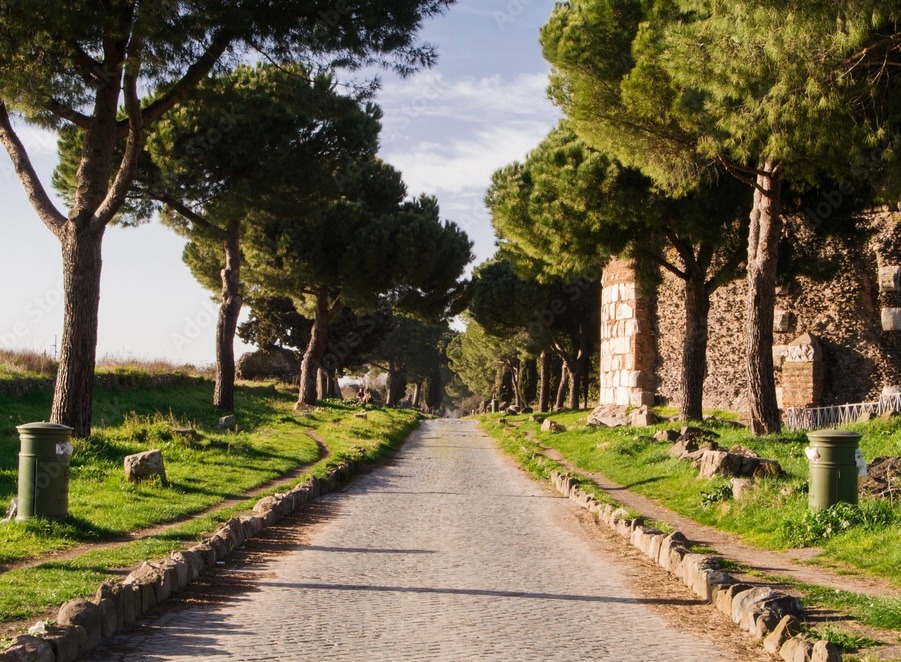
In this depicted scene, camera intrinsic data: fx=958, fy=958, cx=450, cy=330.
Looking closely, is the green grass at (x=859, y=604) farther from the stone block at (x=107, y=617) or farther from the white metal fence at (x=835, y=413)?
the white metal fence at (x=835, y=413)

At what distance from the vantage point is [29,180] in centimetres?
1652

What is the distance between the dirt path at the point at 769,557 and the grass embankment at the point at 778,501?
143 mm

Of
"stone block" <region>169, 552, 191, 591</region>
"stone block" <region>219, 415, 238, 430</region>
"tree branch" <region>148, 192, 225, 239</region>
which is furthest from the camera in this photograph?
"tree branch" <region>148, 192, 225, 239</region>

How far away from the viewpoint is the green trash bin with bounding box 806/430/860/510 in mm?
9586

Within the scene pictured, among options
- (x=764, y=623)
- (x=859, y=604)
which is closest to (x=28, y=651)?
(x=764, y=623)

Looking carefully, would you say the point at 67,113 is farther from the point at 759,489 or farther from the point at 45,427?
the point at 759,489

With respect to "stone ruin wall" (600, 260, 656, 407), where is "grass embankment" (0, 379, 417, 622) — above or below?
below

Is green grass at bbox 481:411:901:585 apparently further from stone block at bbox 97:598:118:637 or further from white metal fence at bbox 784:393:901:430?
stone block at bbox 97:598:118:637

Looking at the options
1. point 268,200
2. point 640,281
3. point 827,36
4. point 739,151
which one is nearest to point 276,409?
point 268,200

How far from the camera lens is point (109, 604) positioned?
6062mm

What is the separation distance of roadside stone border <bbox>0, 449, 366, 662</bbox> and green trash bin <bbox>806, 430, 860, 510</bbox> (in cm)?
589

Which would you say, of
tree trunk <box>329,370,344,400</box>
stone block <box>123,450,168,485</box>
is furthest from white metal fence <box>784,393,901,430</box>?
tree trunk <box>329,370,344,400</box>

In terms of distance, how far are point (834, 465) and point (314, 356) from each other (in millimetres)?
26715

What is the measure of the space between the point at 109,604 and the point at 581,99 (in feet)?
47.6
